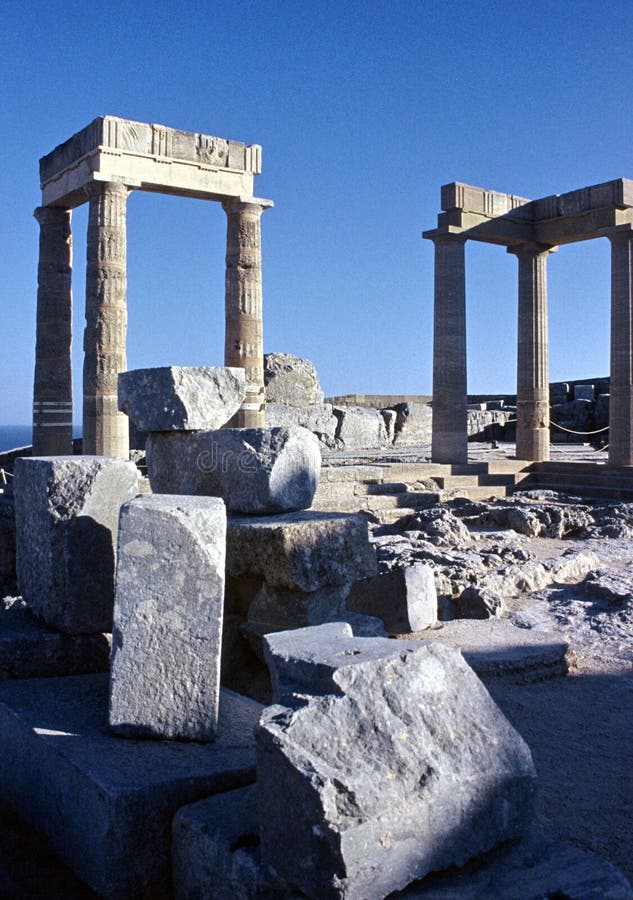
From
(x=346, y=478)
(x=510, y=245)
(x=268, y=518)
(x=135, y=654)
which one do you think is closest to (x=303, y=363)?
(x=510, y=245)

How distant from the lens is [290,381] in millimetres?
20938

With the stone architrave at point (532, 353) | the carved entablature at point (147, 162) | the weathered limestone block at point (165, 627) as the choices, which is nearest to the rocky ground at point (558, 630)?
the weathered limestone block at point (165, 627)

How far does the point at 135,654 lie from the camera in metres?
3.25

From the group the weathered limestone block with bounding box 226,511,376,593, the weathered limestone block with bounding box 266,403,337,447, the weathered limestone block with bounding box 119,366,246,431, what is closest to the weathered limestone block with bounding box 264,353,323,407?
the weathered limestone block with bounding box 266,403,337,447

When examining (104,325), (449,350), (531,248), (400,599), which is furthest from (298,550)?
(531,248)

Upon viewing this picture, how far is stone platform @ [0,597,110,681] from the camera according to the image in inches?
157

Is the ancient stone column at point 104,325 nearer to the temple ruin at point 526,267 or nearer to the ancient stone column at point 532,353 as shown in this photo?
the temple ruin at point 526,267

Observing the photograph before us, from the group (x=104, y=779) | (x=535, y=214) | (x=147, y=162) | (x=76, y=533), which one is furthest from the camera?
(x=535, y=214)

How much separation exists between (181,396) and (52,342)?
13.1 metres

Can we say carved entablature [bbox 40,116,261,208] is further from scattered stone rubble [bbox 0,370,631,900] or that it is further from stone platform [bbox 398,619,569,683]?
stone platform [bbox 398,619,569,683]

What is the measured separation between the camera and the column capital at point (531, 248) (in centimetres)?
1822

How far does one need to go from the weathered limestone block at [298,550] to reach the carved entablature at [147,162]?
11.8 meters

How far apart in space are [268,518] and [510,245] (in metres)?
15.2

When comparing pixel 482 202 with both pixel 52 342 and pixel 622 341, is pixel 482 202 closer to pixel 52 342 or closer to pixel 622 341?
pixel 622 341
